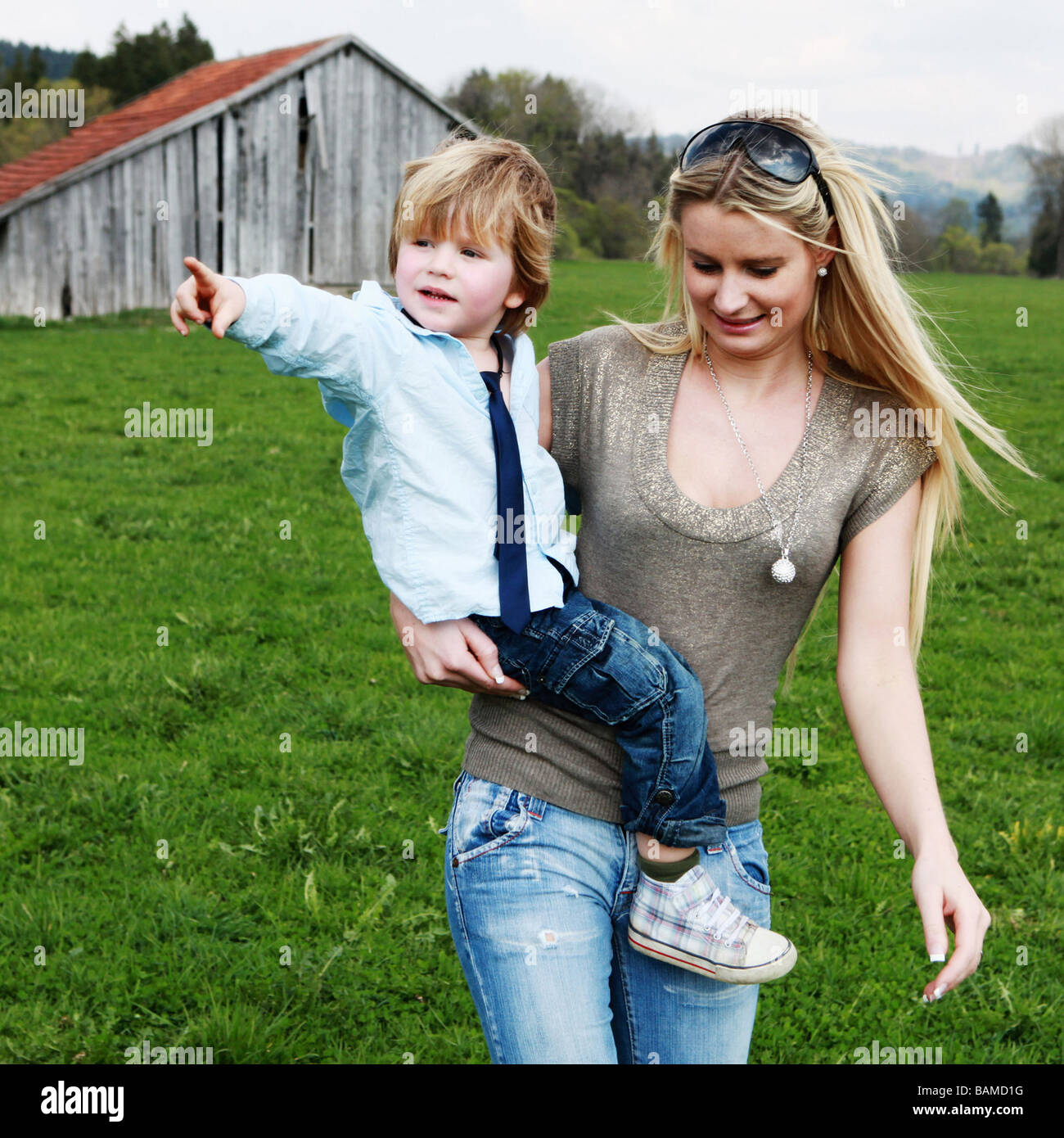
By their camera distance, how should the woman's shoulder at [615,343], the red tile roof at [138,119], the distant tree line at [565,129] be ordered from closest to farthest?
the woman's shoulder at [615,343] < the red tile roof at [138,119] < the distant tree line at [565,129]

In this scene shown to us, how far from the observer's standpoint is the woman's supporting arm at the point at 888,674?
236 centimetres

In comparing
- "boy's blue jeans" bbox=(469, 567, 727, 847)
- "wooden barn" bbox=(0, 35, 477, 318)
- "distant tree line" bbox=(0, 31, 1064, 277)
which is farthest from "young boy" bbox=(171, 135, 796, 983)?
"distant tree line" bbox=(0, 31, 1064, 277)

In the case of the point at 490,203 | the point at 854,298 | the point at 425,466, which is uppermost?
the point at 490,203

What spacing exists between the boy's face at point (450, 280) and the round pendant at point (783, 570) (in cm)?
78

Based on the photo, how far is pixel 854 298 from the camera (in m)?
2.46

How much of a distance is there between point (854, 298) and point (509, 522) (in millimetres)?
830

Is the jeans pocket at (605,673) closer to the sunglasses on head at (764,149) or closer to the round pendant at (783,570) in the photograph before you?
the round pendant at (783,570)

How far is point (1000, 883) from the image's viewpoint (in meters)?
4.79

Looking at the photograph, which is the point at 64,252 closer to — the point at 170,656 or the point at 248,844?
the point at 170,656

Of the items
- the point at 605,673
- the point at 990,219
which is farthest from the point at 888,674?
the point at 990,219

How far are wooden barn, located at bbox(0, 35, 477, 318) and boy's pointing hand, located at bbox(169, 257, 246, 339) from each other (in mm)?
20279

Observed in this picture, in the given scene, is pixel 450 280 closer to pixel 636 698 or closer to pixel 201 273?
pixel 201 273

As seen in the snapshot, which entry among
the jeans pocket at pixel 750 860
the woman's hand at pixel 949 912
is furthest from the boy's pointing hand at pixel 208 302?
the woman's hand at pixel 949 912
